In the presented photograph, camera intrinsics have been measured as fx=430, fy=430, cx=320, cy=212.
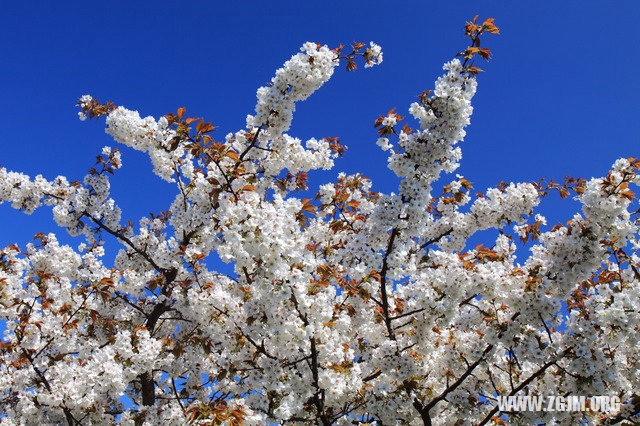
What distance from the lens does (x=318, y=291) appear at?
18.3 ft

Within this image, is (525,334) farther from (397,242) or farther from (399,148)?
(399,148)

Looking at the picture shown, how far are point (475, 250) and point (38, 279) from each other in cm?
828

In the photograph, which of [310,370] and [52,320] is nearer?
[310,370]

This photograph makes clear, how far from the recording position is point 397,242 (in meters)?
6.07

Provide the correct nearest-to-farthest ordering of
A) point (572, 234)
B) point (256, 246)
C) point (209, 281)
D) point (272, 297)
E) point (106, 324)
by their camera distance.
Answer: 1. point (256, 246)
2. point (272, 297)
3. point (572, 234)
4. point (209, 281)
5. point (106, 324)

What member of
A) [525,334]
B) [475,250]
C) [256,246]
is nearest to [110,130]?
[256,246]

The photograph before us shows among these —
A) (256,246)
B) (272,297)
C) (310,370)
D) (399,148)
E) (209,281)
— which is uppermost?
(399,148)

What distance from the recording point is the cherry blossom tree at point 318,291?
5410 mm

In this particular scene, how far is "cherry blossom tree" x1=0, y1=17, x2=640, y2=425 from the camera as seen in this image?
17.7ft

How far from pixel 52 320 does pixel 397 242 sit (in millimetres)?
6578

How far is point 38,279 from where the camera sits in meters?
8.60

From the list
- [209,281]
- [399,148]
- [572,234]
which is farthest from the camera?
[209,281]

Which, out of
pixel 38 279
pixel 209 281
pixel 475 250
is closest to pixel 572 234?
pixel 475 250

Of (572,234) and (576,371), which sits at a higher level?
(572,234)
